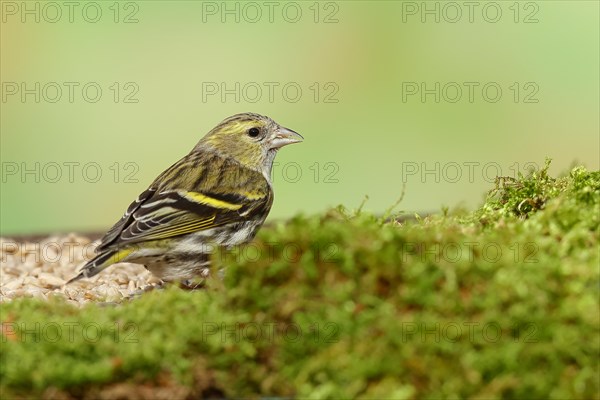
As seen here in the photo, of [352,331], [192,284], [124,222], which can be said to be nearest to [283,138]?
[192,284]

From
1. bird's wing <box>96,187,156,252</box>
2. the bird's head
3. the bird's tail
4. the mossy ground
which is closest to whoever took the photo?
the mossy ground

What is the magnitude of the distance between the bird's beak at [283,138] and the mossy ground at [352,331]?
11.2ft

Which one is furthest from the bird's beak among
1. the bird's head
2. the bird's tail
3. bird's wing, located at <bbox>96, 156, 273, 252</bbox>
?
the bird's tail

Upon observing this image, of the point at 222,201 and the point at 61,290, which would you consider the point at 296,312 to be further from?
the point at 61,290

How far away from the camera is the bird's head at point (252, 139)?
6816 mm

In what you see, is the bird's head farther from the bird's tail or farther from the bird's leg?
the bird's tail

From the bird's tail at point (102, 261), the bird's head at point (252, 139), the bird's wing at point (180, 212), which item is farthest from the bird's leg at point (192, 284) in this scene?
the bird's head at point (252, 139)

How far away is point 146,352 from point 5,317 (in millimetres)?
1019

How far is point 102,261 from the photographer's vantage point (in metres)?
5.32

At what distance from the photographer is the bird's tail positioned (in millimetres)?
5195

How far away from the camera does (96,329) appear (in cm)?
342

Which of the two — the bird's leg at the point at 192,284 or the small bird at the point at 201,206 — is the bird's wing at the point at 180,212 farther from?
the bird's leg at the point at 192,284

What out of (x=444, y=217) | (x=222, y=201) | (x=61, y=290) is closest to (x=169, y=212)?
(x=222, y=201)

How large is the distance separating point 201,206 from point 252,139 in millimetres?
1101
